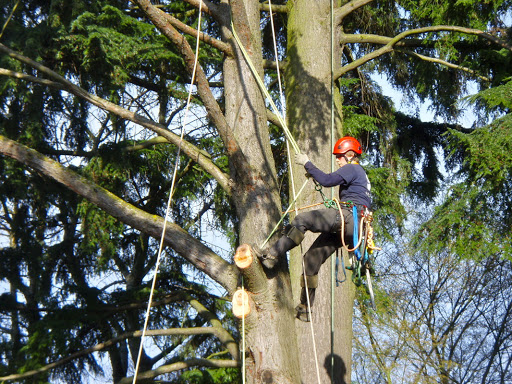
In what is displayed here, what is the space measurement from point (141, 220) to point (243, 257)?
98 centimetres

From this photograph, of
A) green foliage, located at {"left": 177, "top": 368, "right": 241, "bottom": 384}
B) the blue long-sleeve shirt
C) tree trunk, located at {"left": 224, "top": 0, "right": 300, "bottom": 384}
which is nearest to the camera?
tree trunk, located at {"left": 224, "top": 0, "right": 300, "bottom": 384}

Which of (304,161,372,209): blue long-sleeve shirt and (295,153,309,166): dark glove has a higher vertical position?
(295,153,309,166): dark glove

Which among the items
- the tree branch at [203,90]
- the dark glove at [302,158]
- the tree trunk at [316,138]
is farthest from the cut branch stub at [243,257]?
the tree trunk at [316,138]

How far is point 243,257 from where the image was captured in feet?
15.5

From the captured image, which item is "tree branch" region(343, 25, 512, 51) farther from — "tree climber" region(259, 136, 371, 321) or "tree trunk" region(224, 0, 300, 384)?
"tree climber" region(259, 136, 371, 321)

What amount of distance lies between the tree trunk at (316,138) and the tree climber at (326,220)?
0.68m

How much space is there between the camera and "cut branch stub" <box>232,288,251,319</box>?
191 inches

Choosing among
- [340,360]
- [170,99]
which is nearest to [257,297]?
[340,360]

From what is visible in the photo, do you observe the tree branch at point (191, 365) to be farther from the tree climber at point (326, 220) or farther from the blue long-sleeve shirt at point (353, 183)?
the blue long-sleeve shirt at point (353, 183)

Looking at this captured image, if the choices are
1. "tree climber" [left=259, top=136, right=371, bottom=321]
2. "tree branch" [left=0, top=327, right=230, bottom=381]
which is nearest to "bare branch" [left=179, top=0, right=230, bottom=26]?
"tree climber" [left=259, top=136, right=371, bottom=321]

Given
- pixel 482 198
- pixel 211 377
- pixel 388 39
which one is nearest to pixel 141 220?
pixel 211 377

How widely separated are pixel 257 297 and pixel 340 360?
1.76 metres

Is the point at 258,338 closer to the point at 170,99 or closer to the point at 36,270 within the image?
the point at 36,270

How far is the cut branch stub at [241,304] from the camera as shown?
4840mm
